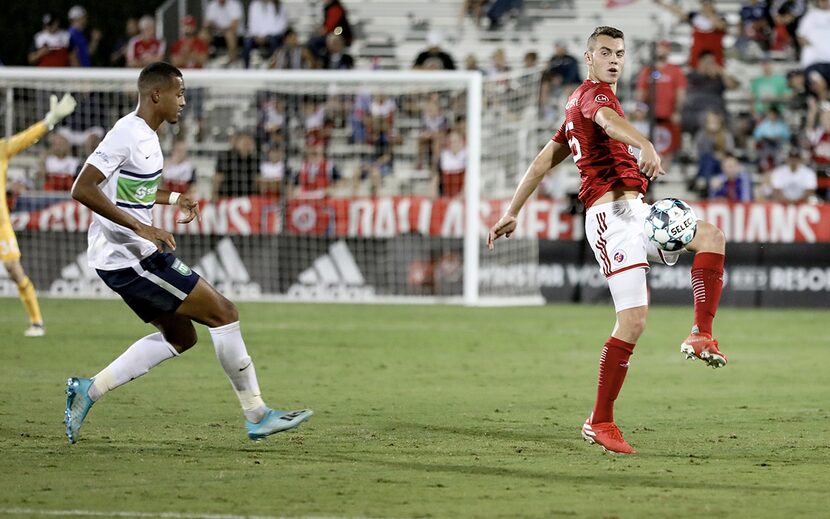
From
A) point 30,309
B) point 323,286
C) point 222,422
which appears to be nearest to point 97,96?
point 323,286

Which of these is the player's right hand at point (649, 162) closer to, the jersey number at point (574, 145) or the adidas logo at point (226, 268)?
the jersey number at point (574, 145)

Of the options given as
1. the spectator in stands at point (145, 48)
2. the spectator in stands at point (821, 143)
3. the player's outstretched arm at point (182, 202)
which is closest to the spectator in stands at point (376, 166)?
the spectator in stands at point (145, 48)

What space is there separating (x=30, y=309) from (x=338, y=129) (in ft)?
25.6

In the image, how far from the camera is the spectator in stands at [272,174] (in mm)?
20094

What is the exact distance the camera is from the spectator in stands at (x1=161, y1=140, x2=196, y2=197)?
20203mm

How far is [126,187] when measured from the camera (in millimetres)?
7914

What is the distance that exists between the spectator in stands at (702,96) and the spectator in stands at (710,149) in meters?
0.23

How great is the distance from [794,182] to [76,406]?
1539 cm

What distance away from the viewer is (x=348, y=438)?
27.2ft

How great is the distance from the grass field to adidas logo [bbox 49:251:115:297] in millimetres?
3815

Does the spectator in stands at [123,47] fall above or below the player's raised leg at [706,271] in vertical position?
above

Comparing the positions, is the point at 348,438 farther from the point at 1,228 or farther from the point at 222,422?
the point at 1,228

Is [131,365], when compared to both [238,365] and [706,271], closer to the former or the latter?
[238,365]

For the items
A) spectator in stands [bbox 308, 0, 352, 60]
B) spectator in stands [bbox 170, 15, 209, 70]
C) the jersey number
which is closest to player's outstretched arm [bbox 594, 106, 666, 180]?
the jersey number
